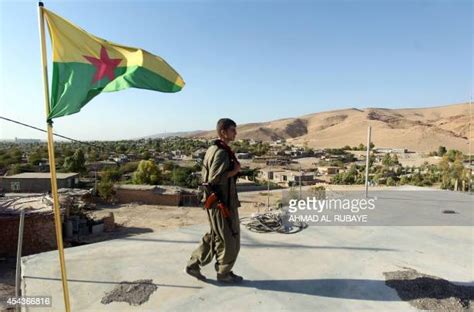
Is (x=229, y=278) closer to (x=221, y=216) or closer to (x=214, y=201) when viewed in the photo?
(x=221, y=216)

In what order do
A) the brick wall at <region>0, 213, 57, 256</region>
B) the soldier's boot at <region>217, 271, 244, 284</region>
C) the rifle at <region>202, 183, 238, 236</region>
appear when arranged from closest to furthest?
the rifle at <region>202, 183, 238, 236</region>
the soldier's boot at <region>217, 271, 244, 284</region>
the brick wall at <region>0, 213, 57, 256</region>

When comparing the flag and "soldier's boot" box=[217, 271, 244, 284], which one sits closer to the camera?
the flag

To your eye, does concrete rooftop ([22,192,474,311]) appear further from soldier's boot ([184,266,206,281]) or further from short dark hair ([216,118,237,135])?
short dark hair ([216,118,237,135])

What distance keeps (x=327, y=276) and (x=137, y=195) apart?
23.8 metres

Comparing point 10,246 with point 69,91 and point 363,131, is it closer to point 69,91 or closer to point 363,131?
point 69,91

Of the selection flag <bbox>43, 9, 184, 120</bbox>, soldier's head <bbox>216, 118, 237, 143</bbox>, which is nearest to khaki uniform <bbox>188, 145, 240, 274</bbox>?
soldier's head <bbox>216, 118, 237, 143</bbox>

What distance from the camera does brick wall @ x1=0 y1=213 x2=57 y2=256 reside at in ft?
37.6

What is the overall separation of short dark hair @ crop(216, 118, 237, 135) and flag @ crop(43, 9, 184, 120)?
494 mm

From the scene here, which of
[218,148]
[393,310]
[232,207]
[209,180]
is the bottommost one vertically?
[393,310]

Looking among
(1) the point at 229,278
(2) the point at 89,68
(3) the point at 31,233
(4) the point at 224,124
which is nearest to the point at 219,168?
(4) the point at 224,124

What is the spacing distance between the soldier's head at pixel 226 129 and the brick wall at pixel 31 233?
10.3 metres

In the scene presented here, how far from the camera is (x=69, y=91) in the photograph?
2.46 meters

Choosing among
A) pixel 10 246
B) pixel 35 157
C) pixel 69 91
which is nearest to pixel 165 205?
pixel 10 246

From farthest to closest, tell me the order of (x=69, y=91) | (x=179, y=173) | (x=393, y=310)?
(x=179, y=173), (x=393, y=310), (x=69, y=91)
